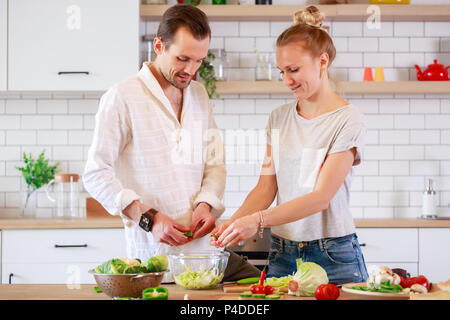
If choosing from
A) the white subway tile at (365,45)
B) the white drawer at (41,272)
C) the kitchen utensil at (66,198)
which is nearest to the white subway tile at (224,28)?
the white subway tile at (365,45)

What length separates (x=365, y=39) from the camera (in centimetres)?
355

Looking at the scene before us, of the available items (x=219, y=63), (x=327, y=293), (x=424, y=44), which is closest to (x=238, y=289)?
(x=327, y=293)

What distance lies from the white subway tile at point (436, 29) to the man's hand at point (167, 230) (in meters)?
2.43

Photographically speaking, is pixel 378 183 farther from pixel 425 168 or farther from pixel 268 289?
pixel 268 289

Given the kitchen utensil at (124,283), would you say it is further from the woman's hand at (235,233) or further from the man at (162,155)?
the man at (162,155)

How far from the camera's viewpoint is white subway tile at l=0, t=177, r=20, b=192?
11.6 ft

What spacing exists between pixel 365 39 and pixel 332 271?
2.17 metres

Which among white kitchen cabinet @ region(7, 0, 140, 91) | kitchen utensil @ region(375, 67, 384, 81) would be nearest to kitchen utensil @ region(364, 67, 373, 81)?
kitchen utensil @ region(375, 67, 384, 81)

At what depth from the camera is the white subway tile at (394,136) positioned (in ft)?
11.7

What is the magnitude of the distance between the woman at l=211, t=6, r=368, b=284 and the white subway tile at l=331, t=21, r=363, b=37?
5.83ft

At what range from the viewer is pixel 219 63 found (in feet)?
11.1

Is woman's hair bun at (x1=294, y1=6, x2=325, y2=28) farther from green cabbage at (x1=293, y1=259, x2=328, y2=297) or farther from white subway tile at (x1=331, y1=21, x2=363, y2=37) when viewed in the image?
white subway tile at (x1=331, y1=21, x2=363, y2=37)

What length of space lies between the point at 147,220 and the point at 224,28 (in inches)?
80.5

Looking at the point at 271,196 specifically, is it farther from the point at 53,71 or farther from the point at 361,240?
the point at 53,71
